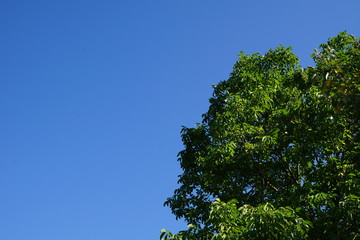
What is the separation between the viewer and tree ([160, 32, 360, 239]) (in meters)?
11.5

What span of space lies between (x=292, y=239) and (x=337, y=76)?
211 inches

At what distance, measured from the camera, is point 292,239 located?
11391mm

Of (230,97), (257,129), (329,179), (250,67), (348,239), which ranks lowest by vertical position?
(348,239)

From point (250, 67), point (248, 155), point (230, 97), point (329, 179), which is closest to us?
point (329, 179)

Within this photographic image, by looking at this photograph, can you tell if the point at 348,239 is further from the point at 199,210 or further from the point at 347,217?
the point at 199,210

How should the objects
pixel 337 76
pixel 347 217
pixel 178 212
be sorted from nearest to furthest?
pixel 337 76 → pixel 347 217 → pixel 178 212

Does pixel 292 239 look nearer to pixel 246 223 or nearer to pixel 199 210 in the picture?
pixel 246 223

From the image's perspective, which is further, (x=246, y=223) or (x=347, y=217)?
(x=347, y=217)

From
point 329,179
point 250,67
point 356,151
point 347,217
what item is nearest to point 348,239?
point 347,217

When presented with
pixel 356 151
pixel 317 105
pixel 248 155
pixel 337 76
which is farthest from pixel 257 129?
pixel 337 76

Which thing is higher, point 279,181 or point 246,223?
point 279,181

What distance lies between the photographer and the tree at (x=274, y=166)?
37.6ft

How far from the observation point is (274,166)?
15.5 meters

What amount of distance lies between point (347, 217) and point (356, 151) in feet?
9.33
